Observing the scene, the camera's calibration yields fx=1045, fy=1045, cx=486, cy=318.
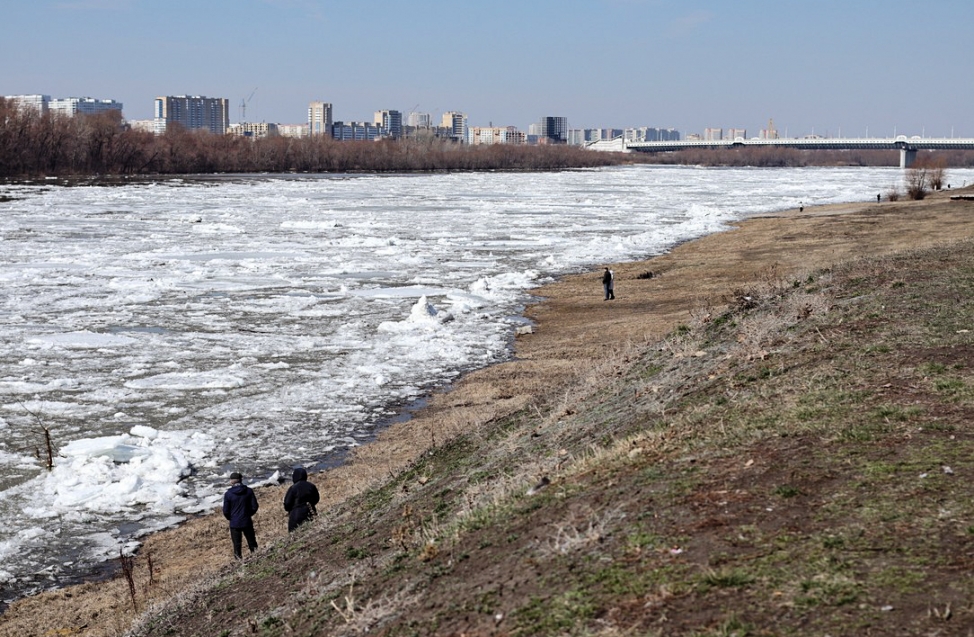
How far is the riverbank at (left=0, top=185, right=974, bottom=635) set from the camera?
11125 millimetres

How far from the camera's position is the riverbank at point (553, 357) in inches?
438

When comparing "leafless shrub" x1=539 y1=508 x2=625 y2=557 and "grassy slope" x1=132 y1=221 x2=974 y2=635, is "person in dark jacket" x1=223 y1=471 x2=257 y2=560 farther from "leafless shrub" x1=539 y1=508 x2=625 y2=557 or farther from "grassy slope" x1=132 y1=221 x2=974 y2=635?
"leafless shrub" x1=539 y1=508 x2=625 y2=557

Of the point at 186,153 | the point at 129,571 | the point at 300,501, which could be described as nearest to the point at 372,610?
the point at 300,501

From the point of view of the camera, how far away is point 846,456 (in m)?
7.47

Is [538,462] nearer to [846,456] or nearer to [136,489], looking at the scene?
[846,456]

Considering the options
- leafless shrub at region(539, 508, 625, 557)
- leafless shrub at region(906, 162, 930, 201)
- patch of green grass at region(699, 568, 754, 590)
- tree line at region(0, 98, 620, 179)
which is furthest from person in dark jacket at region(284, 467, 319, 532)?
tree line at region(0, 98, 620, 179)

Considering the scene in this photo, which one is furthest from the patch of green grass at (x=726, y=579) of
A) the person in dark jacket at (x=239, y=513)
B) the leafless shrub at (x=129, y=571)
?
the person in dark jacket at (x=239, y=513)

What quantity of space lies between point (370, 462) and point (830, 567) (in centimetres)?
1044

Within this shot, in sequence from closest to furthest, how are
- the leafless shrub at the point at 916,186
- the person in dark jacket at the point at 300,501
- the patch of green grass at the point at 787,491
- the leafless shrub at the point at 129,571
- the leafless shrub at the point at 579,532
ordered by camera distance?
the leafless shrub at the point at 579,532, the patch of green grass at the point at 787,491, the leafless shrub at the point at 129,571, the person in dark jacket at the point at 300,501, the leafless shrub at the point at 916,186

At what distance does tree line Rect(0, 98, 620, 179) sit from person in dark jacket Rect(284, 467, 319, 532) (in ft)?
377

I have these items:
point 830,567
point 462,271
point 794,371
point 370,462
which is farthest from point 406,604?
point 462,271

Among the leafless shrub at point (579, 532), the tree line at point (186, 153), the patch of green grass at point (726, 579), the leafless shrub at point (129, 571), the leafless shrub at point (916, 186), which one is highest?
the tree line at point (186, 153)

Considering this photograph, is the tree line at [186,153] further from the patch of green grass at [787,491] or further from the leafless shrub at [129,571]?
→ the patch of green grass at [787,491]

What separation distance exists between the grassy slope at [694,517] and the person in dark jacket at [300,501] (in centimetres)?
54
